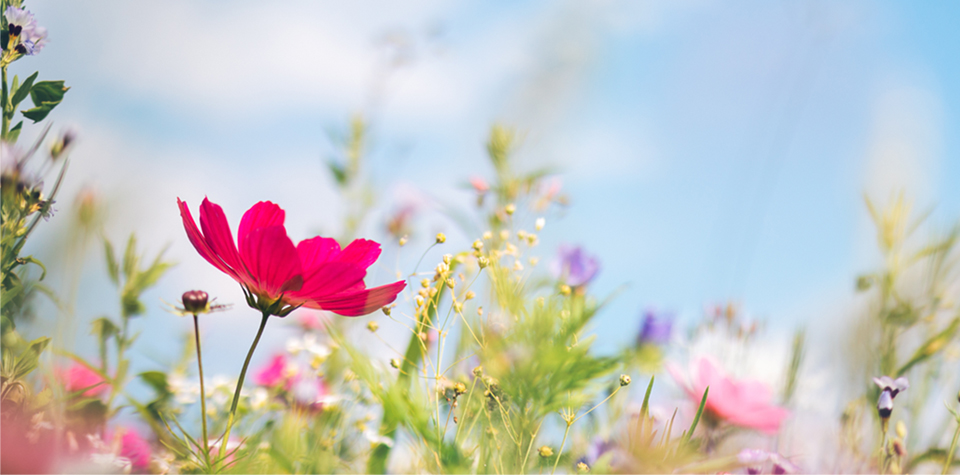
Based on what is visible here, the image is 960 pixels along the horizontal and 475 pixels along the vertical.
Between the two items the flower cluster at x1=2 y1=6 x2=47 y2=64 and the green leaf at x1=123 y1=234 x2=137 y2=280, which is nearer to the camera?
the flower cluster at x1=2 y1=6 x2=47 y2=64

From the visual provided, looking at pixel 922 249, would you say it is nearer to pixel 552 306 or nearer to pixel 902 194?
pixel 902 194

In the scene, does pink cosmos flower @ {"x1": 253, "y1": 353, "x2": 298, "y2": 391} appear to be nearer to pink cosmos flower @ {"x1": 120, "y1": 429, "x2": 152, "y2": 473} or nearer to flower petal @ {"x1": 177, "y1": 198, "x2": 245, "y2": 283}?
pink cosmos flower @ {"x1": 120, "y1": 429, "x2": 152, "y2": 473}

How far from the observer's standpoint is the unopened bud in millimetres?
230

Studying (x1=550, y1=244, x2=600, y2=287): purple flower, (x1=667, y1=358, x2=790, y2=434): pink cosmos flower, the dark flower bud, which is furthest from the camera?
(x1=550, y1=244, x2=600, y2=287): purple flower

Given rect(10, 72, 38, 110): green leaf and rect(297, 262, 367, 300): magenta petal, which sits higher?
rect(10, 72, 38, 110): green leaf

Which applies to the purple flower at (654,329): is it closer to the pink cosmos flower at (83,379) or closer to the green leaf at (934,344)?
the green leaf at (934,344)

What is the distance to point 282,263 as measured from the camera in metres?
0.24

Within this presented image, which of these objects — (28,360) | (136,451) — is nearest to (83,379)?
(136,451)

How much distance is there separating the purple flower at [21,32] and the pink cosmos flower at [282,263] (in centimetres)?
10

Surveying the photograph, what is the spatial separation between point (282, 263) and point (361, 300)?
0.14 feet

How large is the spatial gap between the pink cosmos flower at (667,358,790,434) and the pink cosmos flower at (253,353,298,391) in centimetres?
33

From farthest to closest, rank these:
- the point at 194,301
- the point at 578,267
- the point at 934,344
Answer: the point at 578,267
the point at 934,344
the point at 194,301

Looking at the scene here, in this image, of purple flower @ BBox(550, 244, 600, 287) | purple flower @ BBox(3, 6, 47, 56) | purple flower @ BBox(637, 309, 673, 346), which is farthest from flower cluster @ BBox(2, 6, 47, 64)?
purple flower @ BBox(637, 309, 673, 346)

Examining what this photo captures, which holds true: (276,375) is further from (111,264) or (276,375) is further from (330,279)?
(330,279)
